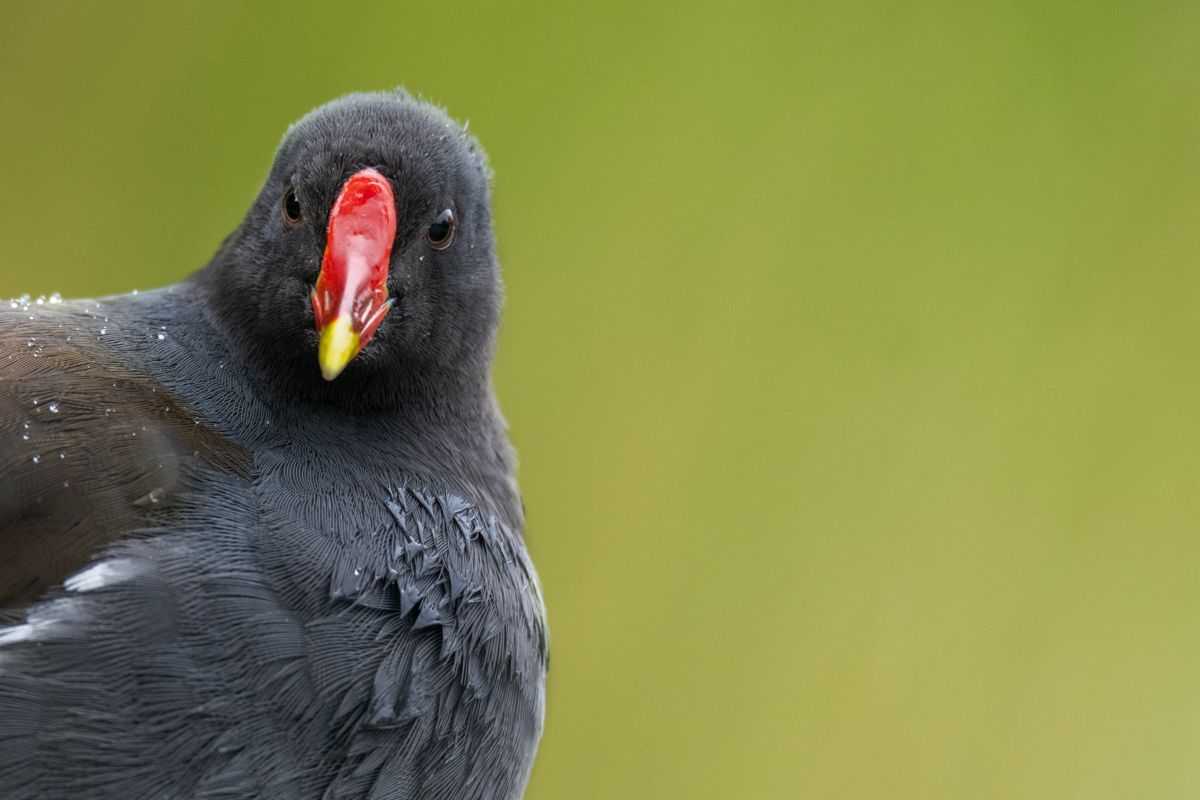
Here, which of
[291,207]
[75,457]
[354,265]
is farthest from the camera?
[291,207]

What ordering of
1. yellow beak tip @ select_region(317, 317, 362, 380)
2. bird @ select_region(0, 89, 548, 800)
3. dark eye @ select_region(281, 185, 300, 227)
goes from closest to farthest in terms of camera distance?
bird @ select_region(0, 89, 548, 800) < yellow beak tip @ select_region(317, 317, 362, 380) < dark eye @ select_region(281, 185, 300, 227)

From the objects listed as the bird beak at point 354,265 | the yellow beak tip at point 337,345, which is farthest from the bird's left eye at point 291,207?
the yellow beak tip at point 337,345

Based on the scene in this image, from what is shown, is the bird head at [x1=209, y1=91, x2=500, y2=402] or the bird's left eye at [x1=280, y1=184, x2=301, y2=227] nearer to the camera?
the bird head at [x1=209, y1=91, x2=500, y2=402]

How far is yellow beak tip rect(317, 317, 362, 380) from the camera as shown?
187cm

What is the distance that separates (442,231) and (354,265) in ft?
0.80

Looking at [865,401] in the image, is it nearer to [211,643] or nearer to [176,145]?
[176,145]

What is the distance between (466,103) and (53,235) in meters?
1.15

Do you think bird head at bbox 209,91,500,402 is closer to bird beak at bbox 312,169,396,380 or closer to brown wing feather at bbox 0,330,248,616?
bird beak at bbox 312,169,396,380

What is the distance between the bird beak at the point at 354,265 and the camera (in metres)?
1.93

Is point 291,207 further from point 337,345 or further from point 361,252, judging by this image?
point 337,345

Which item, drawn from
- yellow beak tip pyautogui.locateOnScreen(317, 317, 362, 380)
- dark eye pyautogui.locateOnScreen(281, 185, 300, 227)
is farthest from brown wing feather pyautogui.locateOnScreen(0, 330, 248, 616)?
dark eye pyautogui.locateOnScreen(281, 185, 300, 227)

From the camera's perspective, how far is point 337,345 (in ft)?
6.23

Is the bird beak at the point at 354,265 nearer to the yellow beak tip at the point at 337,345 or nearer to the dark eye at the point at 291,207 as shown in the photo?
the yellow beak tip at the point at 337,345

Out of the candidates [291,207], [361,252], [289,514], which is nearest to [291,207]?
[291,207]
